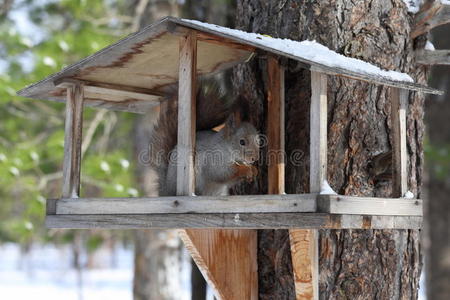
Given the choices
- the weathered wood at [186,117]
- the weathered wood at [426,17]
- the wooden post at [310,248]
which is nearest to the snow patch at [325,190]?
the wooden post at [310,248]

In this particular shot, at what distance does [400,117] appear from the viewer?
191 cm

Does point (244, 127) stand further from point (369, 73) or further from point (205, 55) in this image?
point (369, 73)

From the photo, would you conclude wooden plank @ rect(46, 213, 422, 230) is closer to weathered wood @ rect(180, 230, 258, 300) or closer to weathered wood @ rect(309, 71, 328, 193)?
weathered wood @ rect(309, 71, 328, 193)

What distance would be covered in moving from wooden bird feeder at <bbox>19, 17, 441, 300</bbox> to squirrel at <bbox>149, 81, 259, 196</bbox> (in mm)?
89

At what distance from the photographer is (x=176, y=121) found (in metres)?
2.15

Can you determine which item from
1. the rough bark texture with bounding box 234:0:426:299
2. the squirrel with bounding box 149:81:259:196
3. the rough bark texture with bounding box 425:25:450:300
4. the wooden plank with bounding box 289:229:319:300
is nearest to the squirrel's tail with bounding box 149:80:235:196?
the squirrel with bounding box 149:81:259:196

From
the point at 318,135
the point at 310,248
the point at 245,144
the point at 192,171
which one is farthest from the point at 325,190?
the point at 245,144

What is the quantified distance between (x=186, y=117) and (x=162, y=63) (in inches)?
14.8

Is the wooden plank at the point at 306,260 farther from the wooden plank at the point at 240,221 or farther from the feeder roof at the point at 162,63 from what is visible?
the feeder roof at the point at 162,63

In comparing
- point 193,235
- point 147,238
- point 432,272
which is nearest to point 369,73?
point 193,235

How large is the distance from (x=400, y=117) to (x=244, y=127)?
18.7 inches

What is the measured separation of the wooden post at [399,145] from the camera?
190 centimetres

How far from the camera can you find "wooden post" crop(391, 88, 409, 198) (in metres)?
1.90

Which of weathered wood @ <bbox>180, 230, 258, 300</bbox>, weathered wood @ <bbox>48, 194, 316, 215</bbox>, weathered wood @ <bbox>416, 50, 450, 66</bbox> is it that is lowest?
weathered wood @ <bbox>180, 230, 258, 300</bbox>
